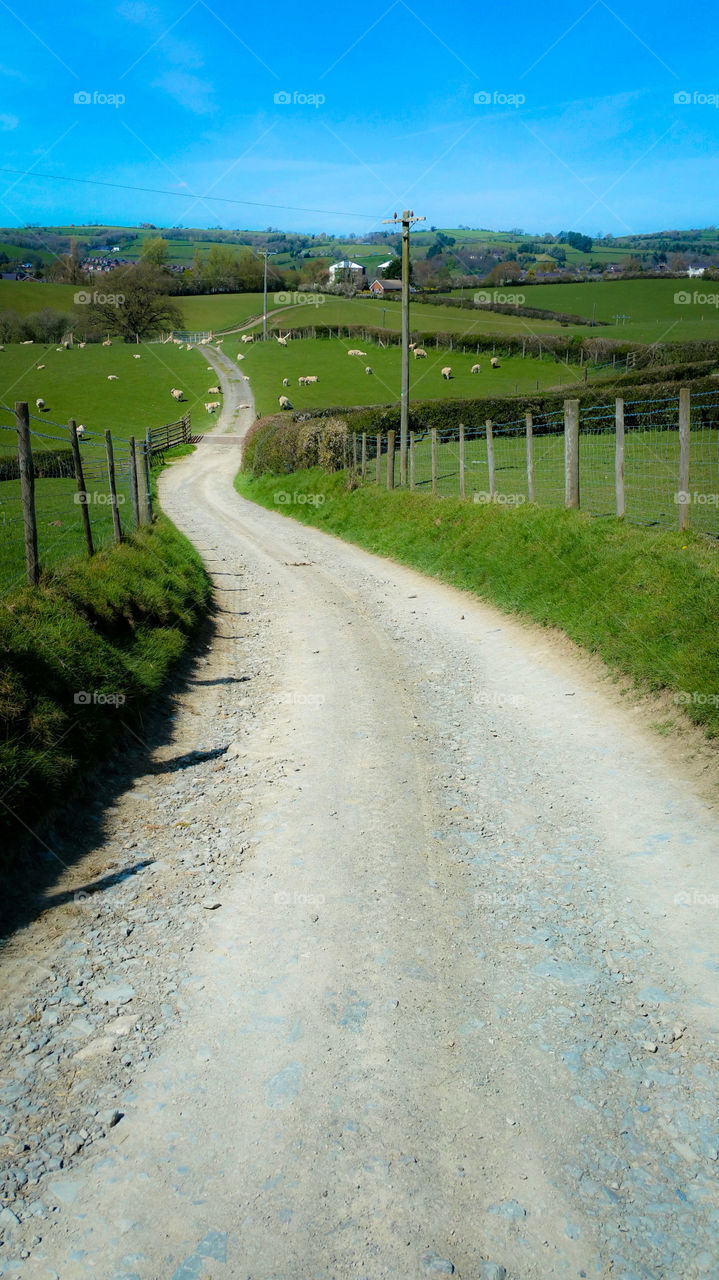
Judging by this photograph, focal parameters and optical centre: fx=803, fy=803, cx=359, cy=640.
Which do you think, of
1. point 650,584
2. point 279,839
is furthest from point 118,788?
point 650,584

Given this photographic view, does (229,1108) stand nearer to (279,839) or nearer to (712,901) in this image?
(279,839)

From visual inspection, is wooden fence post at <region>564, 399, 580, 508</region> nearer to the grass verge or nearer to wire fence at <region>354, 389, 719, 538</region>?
wire fence at <region>354, 389, 719, 538</region>

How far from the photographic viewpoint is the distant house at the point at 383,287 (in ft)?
396

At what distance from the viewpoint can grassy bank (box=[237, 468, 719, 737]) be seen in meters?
7.71

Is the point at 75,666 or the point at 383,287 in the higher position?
the point at 383,287

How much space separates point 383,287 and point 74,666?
13850cm

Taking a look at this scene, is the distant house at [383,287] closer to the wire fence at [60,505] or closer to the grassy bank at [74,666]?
the wire fence at [60,505]

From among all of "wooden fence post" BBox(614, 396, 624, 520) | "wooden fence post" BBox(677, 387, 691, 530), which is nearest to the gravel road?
"wooden fence post" BBox(677, 387, 691, 530)

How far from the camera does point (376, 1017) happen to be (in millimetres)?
3809

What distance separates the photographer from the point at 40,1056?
371 cm

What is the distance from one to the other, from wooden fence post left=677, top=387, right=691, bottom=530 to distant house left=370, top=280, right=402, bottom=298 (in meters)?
117

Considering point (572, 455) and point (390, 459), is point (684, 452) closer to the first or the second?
point (572, 455)

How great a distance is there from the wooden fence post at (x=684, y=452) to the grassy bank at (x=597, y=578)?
0.34 m

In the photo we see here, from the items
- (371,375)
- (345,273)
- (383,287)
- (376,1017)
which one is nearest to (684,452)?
(376,1017)
